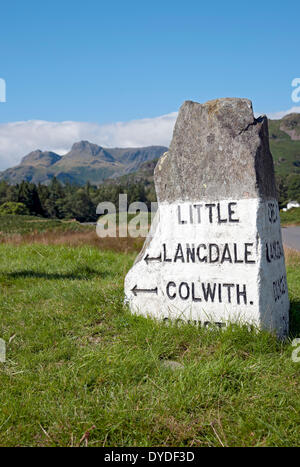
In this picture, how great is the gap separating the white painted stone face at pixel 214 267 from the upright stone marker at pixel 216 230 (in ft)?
0.03

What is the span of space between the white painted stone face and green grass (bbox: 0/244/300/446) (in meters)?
0.28

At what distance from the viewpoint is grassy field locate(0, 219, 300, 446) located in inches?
112

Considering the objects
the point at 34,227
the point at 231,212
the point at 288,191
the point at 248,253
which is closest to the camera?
the point at 248,253

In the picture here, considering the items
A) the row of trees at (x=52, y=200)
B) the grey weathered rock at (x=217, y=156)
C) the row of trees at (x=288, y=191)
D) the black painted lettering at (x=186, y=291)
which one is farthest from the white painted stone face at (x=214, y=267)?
Result: the row of trees at (x=288, y=191)

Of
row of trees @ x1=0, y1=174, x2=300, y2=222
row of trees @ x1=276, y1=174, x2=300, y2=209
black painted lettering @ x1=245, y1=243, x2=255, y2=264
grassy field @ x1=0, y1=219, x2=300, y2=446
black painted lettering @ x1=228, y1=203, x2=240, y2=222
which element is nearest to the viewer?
grassy field @ x1=0, y1=219, x2=300, y2=446

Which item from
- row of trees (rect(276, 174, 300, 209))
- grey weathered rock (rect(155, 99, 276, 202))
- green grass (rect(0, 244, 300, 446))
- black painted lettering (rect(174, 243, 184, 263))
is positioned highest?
row of trees (rect(276, 174, 300, 209))

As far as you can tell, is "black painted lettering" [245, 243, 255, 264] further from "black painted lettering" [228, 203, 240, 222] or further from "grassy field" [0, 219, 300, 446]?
"grassy field" [0, 219, 300, 446]

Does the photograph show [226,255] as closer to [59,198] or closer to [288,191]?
[288,191]

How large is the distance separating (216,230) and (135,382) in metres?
1.87

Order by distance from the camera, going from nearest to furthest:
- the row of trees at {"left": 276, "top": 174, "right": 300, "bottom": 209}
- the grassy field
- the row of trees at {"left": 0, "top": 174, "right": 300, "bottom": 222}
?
1. the grassy field
2. the row of trees at {"left": 276, "top": 174, "right": 300, "bottom": 209}
3. the row of trees at {"left": 0, "top": 174, "right": 300, "bottom": 222}

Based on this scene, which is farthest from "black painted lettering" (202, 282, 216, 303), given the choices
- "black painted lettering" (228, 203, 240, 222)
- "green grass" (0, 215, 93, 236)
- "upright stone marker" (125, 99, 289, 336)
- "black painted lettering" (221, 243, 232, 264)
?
"green grass" (0, 215, 93, 236)

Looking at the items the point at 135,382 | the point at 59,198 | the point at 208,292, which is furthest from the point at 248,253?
the point at 59,198

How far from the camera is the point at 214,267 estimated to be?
14.7 feet

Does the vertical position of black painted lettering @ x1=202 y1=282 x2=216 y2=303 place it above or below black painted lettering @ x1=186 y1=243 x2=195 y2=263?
below
